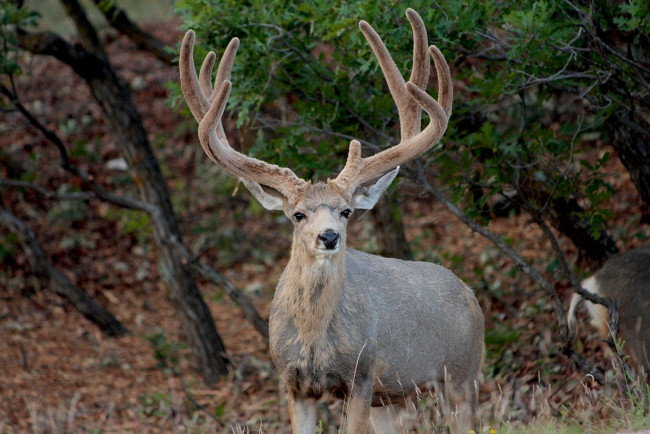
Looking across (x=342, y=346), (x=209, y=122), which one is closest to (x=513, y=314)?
(x=342, y=346)

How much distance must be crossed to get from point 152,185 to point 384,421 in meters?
4.73

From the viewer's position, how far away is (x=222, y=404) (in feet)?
31.9

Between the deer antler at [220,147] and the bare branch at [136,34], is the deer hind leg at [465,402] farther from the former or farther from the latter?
the bare branch at [136,34]

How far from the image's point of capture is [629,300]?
756 cm

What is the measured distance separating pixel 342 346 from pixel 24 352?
712cm

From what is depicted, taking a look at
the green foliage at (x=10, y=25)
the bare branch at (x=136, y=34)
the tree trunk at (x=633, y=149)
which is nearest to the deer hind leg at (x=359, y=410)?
the tree trunk at (x=633, y=149)

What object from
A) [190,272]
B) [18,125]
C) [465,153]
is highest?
[18,125]

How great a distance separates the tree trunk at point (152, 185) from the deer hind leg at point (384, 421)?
12.4 feet

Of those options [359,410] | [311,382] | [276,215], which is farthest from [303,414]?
[276,215]

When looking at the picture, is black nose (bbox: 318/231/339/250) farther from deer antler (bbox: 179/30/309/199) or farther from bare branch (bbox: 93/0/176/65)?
bare branch (bbox: 93/0/176/65)

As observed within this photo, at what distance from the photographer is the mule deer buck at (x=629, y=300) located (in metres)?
7.31

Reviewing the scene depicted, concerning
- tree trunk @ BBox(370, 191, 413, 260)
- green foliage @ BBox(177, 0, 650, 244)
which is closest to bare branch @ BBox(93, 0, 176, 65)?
green foliage @ BBox(177, 0, 650, 244)

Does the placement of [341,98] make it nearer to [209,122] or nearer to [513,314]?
[209,122]

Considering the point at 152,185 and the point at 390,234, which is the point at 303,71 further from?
the point at 390,234
